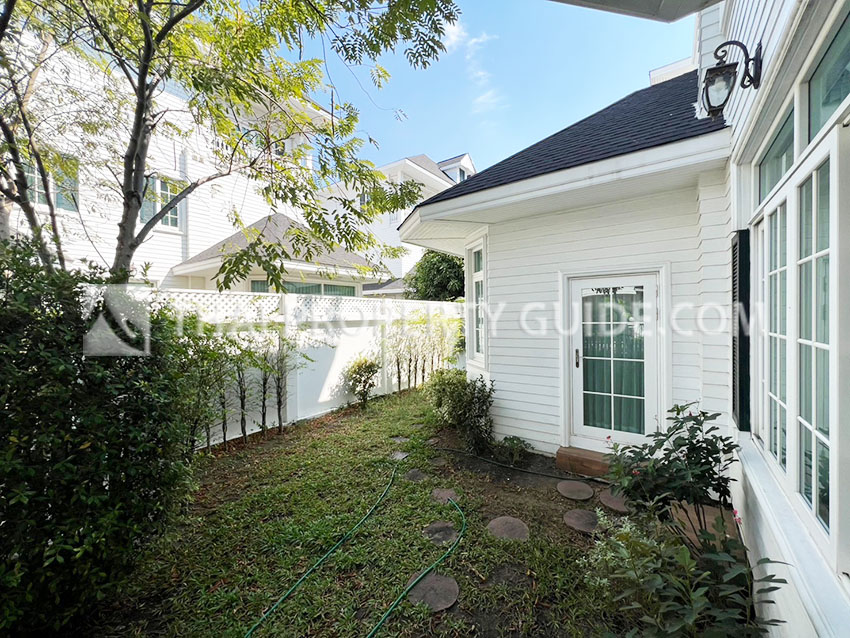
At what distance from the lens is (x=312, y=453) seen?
4.44 meters

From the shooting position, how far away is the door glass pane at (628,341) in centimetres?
368

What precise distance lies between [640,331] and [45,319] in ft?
15.1

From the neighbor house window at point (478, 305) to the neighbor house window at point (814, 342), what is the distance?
3642mm

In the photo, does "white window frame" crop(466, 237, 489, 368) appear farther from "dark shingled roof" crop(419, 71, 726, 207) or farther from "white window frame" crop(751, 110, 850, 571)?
"white window frame" crop(751, 110, 850, 571)

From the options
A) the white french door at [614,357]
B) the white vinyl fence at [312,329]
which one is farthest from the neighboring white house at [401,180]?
the white french door at [614,357]

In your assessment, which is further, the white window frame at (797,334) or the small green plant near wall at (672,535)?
the small green plant near wall at (672,535)

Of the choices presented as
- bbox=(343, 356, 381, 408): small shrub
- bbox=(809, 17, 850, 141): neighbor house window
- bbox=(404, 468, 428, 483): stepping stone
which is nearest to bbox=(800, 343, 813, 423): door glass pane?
bbox=(809, 17, 850, 141): neighbor house window

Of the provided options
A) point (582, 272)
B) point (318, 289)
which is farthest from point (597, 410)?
point (318, 289)

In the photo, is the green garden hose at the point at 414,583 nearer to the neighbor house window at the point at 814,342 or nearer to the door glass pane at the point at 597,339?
the neighbor house window at the point at 814,342

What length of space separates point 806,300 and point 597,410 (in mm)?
2757

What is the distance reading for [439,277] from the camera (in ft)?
36.2

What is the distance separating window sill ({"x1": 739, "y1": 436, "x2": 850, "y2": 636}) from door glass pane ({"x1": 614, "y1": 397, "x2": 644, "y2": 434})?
1660 mm

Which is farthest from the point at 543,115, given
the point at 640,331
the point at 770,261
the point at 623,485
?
the point at 623,485

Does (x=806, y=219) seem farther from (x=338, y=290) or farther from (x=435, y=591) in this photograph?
(x=338, y=290)
